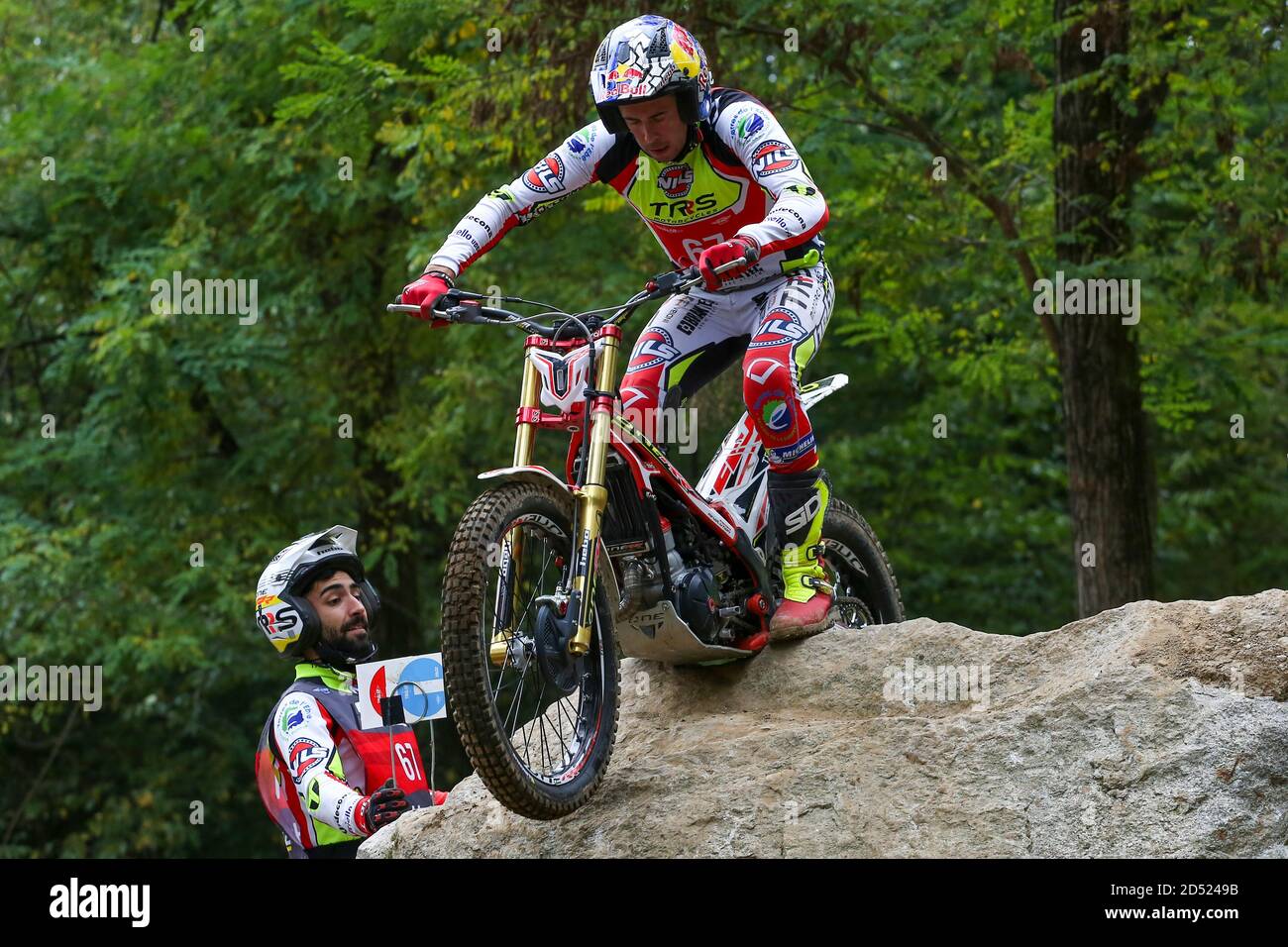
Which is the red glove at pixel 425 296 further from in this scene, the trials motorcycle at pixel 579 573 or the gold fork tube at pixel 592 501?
the gold fork tube at pixel 592 501

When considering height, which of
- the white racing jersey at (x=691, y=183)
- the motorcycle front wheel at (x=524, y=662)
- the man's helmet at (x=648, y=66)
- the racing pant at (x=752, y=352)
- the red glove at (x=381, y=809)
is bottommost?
the red glove at (x=381, y=809)

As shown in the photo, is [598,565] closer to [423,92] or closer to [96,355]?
[423,92]

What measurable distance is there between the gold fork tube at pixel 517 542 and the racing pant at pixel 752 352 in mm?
888

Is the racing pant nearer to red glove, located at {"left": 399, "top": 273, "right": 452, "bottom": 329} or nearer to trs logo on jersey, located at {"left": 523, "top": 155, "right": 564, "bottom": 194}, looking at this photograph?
trs logo on jersey, located at {"left": 523, "top": 155, "right": 564, "bottom": 194}

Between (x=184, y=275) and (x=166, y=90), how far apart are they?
6.05 feet

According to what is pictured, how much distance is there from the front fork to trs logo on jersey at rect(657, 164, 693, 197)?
33.4 inches

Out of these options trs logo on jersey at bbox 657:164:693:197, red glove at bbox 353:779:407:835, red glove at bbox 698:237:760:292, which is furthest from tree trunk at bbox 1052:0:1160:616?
red glove at bbox 353:779:407:835

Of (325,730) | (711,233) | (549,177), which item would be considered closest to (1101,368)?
(711,233)

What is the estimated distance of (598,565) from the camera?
17.3 feet

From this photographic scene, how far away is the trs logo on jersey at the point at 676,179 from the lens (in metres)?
5.96

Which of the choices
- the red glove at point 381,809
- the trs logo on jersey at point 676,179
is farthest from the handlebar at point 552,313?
the red glove at point 381,809

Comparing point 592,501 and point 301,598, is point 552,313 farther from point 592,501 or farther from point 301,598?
point 301,598

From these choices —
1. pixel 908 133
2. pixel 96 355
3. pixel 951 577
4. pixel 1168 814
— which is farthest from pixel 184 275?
pixel 1168 814

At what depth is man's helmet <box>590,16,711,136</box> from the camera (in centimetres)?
554
